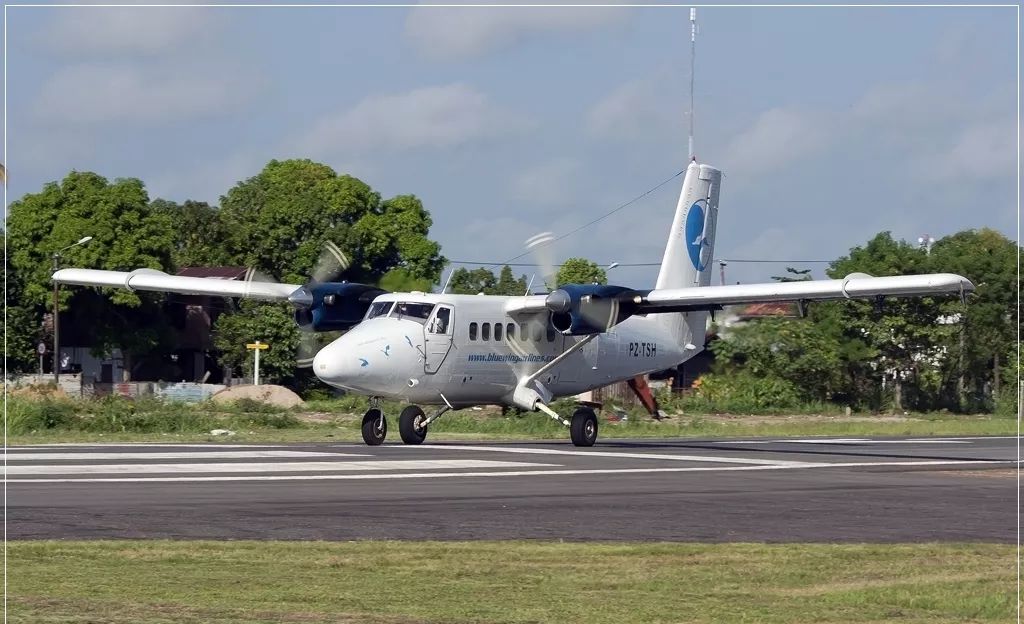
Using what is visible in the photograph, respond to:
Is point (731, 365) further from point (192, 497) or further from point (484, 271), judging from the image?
point (192, 497)

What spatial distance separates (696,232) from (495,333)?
8.23m

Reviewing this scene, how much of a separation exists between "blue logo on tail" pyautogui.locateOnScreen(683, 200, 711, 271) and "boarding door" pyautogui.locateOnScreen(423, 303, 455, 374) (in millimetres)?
9020

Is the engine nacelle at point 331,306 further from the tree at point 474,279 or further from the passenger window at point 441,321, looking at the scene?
the tree at point 474,279

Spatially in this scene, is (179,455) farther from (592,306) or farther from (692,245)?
(692,245)

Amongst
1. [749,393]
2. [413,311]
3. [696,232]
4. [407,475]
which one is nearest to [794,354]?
[749,393]

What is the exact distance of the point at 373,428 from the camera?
29422 millimetres

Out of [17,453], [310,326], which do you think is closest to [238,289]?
[310,326]

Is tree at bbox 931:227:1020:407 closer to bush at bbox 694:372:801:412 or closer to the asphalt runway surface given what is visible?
bush at bbox 694:372:801:412

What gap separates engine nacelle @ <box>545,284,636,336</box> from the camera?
3028cm

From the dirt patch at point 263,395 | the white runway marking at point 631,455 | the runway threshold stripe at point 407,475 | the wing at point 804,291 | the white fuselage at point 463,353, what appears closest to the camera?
the runway threshold stripe at point 407,475

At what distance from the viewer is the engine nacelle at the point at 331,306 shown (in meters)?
32.6

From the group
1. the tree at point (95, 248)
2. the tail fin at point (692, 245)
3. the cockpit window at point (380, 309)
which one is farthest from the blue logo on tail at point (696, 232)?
the tree at point (95, 248)

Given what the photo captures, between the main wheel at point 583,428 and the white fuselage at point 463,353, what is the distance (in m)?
1.35

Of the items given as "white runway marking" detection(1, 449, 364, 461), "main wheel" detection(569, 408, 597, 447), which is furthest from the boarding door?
"white runway marking" detection(1, 449, 364, 461)
